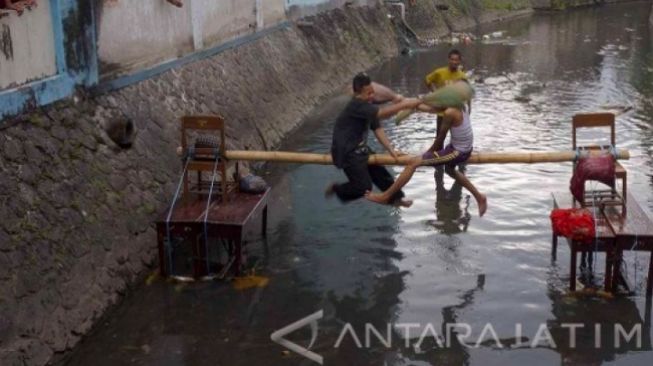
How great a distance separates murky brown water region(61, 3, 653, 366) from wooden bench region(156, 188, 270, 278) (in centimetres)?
41

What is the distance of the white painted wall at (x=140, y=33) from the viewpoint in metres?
12.0

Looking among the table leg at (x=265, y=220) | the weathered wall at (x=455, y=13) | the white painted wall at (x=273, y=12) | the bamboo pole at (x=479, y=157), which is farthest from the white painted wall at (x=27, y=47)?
the weathered wall at (x=455, y=13)

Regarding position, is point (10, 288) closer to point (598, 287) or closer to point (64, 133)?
point (64, 133)

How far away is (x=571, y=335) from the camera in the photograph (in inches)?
330

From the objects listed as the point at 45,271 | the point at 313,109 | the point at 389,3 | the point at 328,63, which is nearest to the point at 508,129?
the point at 313,109

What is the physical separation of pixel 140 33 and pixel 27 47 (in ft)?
12.7

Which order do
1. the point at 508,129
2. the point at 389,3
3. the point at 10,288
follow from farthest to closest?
the point at 389,3, the point at 508,129, the point at 10,288

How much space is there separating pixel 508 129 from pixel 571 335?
35.2ft

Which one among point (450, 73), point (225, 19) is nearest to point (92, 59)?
point (450, 73)

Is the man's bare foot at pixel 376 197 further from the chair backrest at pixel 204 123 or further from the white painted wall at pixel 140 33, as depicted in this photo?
the white painted wall at pixel 140 33

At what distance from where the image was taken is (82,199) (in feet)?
30.7

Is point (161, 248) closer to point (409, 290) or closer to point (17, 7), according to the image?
point (409, 290)

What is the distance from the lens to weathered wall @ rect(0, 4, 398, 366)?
7719 mm

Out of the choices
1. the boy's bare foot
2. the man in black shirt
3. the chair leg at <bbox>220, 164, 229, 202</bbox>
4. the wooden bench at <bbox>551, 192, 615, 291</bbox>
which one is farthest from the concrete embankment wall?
the wooden bench at <bbox>551, 192, 615, 291</bbox>
